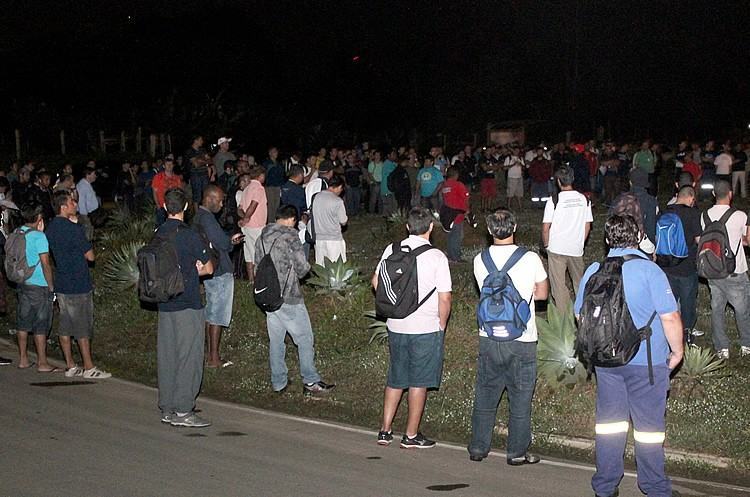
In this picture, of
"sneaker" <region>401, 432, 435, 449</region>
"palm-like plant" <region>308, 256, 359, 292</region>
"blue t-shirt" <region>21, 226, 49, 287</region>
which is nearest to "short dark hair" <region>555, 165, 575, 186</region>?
"palm-like plant" <region>308, 256, 359, 292</region>

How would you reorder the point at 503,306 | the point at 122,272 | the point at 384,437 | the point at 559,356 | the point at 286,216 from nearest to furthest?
the point at 503,306, the point at 384,437, the point at 559,356, the point at 286,216, the point at 122,272

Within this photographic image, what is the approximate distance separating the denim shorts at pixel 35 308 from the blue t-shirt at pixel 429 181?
36.2 feet

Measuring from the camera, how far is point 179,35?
61.1 metres

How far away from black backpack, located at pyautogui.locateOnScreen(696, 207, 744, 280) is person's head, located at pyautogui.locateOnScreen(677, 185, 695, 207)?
67 centimetres

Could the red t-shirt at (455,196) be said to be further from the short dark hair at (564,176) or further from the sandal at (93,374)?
the sandal at (93,374)

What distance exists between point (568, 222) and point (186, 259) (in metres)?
4.88

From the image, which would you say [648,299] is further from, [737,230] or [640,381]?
[737,230]

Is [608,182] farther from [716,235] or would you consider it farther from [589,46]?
[589,46]

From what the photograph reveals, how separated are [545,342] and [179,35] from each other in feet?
180

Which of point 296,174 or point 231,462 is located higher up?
point 296,174

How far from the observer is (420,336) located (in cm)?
831

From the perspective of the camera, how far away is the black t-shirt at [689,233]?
11.2 m

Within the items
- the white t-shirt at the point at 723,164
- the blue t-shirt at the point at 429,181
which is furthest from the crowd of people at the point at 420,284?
the white t-shirt at the point at 723,164

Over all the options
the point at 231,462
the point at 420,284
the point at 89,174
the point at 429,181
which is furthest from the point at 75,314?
the point at 429,181
